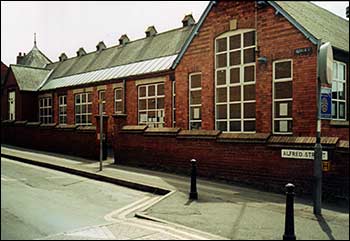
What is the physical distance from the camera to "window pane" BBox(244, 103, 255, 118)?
19.5ft

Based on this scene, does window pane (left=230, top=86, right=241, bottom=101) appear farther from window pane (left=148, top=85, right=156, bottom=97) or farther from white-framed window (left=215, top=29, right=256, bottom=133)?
window pane (left=148, top=85, right=156, bottom=97)

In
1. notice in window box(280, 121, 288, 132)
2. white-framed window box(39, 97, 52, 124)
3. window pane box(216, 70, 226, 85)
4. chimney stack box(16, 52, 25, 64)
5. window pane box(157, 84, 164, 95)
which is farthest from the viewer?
window pane box(157, 84, 164, 95)

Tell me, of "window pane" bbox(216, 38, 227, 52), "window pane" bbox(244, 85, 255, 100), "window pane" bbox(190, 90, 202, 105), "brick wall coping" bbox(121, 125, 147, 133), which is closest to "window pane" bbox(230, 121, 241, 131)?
"window pane" bbox(244, 85, 255, 100)

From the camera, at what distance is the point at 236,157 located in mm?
5594

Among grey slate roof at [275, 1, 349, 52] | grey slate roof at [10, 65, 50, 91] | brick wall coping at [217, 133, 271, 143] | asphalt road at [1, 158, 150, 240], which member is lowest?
asphalt road at [1, 158, 150, 240]

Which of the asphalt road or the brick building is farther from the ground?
the brick building

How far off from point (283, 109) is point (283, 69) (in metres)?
0.63

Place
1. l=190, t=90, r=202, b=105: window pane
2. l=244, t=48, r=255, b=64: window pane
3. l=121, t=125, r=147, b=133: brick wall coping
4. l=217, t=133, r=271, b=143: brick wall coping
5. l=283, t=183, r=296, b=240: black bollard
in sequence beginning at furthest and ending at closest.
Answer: l=121, t=125, r=147, b=133: brick wall coping, l=190, t=90, r=202, b=105: window pane, l=244, t=48, r=255, b=64: window pane, l=217, t=133, r=271, b=143: brick wall coping, l=283, t=183, r=296, b=240: black bollard

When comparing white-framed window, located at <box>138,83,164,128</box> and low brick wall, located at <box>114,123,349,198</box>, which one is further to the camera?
white-framed window, located at <box>138,83,164,128</box>

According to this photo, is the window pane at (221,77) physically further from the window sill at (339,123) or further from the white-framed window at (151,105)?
the white-framed window at (151,105)

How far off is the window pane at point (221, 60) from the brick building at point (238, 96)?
2cm

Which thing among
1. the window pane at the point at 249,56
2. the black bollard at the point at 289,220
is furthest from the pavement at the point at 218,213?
the window pane at the point at 249,56

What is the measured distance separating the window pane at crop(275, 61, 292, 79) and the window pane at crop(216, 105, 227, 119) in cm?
105

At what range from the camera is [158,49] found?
7457mm
